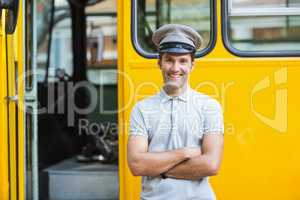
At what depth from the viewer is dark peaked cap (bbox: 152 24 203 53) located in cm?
264

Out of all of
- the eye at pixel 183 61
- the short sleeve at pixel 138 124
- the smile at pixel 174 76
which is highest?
the eye at pixel 183 61

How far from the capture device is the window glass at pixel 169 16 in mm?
3803

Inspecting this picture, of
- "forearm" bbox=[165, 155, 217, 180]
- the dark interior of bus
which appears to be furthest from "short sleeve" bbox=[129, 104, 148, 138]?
the dark interior of bus

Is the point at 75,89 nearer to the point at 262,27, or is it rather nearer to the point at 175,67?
the point at 262,27

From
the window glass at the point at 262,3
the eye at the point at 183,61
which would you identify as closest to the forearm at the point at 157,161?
the eye at the point at 183,61

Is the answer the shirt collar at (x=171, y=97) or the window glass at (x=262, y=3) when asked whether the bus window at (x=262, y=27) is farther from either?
the shirt collar at (x=171, y=97)

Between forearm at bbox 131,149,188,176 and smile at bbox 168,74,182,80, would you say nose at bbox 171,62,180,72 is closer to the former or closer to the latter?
smile at bbox 168,74,182,80

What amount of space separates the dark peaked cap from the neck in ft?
0.53

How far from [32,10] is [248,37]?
5.26 feet

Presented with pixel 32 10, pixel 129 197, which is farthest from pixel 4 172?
pixel 32 10

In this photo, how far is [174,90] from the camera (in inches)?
104

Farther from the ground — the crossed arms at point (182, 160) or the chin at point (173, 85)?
the chin at point (173, 85)

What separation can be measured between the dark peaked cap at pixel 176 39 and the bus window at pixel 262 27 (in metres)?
0.94
